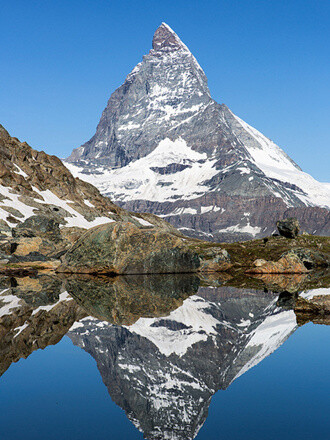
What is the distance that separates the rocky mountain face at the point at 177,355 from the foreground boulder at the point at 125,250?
2454cm

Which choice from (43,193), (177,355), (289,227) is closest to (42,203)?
(43,193)

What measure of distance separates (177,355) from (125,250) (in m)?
34.6

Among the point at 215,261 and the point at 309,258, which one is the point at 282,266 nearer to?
the point at 309,258

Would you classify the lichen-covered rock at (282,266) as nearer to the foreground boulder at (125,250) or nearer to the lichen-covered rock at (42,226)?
the foreground boulder at (125,250)

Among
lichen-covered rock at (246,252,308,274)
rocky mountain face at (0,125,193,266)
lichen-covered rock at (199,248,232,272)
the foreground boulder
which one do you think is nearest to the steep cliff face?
rocky mountain face at (0,125,193,266)

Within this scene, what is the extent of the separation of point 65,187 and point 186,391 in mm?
162643

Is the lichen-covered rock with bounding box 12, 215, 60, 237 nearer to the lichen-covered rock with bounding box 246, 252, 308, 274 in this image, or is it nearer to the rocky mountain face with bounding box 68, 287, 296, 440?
the lichen-covered rock with bounding box 246, 252, 308, 274

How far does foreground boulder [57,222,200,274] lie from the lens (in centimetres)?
4916

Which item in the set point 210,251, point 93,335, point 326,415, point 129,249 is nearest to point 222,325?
point 93,335

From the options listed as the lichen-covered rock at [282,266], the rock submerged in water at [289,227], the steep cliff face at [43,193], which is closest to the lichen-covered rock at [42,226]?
the steep cliff face at [43,193]

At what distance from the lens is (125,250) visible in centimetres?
4956

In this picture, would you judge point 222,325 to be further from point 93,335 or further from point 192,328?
point 93,335

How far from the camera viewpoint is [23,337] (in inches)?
672

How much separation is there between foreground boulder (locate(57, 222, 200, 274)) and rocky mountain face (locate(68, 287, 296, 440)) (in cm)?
2454
